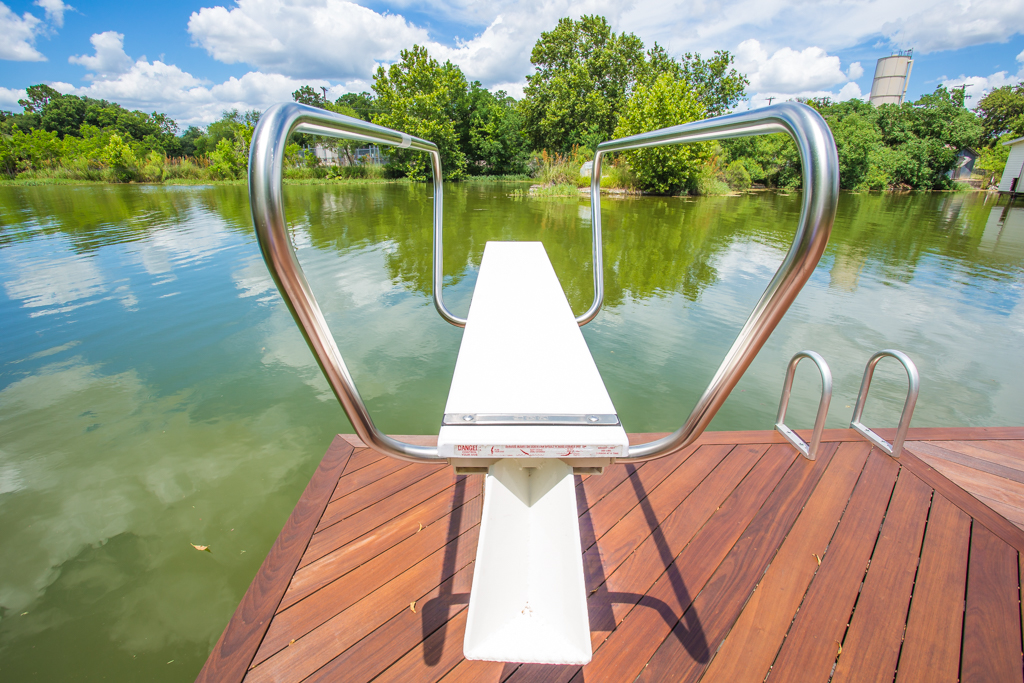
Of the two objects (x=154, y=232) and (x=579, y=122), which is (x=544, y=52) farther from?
(x=154, y=232)

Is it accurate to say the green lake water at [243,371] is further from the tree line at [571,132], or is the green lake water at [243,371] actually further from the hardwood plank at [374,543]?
the tree line at [571,132]

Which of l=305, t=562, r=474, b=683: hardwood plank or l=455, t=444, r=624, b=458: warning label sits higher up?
l=455, t=444, r=624, b=458: warning label

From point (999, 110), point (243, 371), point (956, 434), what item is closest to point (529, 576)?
point (956, 434)

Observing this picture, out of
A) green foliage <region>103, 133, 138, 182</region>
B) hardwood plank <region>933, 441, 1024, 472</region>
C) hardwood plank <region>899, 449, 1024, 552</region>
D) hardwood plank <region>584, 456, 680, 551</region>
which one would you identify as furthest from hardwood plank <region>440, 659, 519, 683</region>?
green foliage <region>103, 133, 138, 182</region>

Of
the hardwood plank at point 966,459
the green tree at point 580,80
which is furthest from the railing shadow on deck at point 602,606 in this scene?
the green tree at point 580,80

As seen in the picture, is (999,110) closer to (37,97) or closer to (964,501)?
(964,501)

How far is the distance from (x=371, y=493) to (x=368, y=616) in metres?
0.50

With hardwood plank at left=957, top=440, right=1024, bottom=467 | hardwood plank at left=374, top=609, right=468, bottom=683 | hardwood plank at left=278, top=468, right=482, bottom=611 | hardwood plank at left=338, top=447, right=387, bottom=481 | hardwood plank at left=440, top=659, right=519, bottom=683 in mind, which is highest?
hardwood plank at left=338, top=447, right=387, bottom=481

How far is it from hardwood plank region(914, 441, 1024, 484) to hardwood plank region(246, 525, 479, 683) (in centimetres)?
198

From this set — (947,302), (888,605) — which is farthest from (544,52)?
(888,605)

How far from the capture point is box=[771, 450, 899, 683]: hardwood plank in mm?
1064

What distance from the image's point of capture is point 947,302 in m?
4.85

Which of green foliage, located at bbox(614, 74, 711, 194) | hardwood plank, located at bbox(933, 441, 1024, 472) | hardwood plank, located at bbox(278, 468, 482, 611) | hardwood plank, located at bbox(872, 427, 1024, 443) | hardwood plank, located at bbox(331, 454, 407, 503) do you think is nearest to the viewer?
hardwood plank, located at bbox(278, 468, 482, 611)

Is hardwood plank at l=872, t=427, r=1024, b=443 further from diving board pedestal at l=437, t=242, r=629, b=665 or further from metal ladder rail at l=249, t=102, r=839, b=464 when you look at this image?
diving board pedestal at l=437, t=242, r=629, b=665
